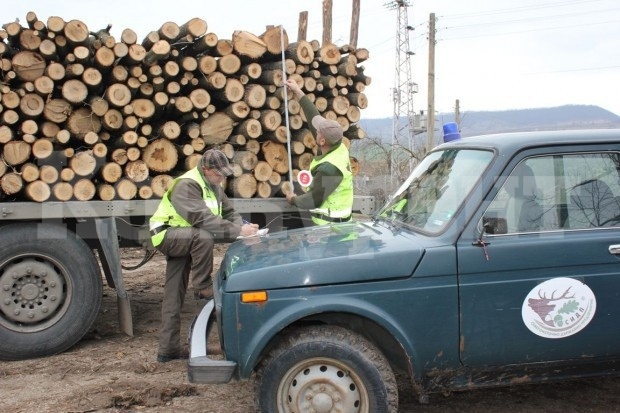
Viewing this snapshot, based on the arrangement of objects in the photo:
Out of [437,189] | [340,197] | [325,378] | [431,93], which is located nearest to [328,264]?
[325,378]

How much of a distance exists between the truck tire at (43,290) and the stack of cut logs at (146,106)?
362 mm

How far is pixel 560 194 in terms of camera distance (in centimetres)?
378

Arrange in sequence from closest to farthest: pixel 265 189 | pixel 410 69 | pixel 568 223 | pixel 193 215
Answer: pixel 568 223 → pixel 193 215 → pixel 265 189 → pixel 410 69

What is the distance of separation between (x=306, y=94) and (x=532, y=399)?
3674 mm

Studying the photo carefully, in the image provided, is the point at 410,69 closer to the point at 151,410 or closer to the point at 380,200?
the point at 380,200

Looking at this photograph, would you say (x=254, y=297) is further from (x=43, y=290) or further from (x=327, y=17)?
(x=327, y=17)

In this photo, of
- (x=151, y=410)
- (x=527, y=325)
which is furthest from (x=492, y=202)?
(x=151, y=410)

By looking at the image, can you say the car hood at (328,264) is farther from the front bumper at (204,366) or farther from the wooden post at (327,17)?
the wooden post at (327,17)

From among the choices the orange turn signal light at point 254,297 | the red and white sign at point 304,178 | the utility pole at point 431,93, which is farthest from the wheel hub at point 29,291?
the utility pole at point 431,93

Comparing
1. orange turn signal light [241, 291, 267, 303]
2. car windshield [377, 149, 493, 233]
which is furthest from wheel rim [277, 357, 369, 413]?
car windshield [377, 149, 493, 233]

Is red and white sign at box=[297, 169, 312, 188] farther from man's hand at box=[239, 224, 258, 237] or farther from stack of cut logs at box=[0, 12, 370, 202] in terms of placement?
man's hand at box=[239, 224, 258, 237]

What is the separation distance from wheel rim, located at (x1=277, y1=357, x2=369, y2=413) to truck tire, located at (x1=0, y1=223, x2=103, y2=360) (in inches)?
103

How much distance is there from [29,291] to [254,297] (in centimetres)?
272

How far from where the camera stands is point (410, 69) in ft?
131
